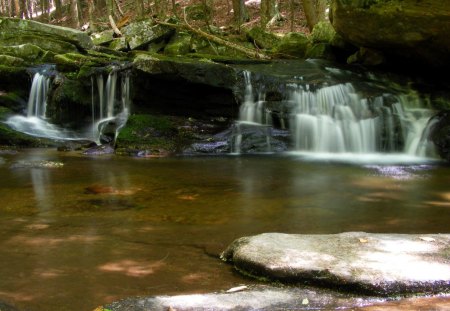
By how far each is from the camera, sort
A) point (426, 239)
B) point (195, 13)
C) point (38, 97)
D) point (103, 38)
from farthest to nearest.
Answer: point (195, 13) → point (103, 38) → point (38, 97) → point (426, 239)

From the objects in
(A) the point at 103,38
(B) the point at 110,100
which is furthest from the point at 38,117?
(A) the point at 103,38

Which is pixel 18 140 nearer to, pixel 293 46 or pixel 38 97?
pixel 38 97

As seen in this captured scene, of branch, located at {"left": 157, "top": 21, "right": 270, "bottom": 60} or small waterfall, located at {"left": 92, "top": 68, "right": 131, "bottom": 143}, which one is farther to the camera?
branch, located at {"left": 157, "top": 21, "right": 270, "bottom": 60}

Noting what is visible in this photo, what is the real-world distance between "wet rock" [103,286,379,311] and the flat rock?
5.1 inches

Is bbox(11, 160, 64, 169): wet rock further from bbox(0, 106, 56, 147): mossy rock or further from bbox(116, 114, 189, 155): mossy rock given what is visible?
bbox(0, 106, 56, 147): mossy rock

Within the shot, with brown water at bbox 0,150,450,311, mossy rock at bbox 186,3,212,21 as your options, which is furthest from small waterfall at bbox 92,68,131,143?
mossy rock at bbox 186,3,212,21

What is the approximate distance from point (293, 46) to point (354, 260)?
44.1 feet

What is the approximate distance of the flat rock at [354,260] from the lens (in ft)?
9.20

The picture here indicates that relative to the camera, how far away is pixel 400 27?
32.8 ft

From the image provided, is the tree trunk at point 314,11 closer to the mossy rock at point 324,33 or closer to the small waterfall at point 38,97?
the mossy rock at point 324,33

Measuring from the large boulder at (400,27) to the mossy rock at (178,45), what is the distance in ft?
22.4

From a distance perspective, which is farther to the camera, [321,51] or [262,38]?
[262,38]

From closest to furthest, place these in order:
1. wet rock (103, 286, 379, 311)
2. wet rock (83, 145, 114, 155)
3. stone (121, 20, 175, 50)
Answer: wet rock (103, 286, 379, 311) < wet rock (83, 145, 114, 155) < stone (121, 20, 175, 50)

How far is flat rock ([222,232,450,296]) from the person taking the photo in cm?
280
